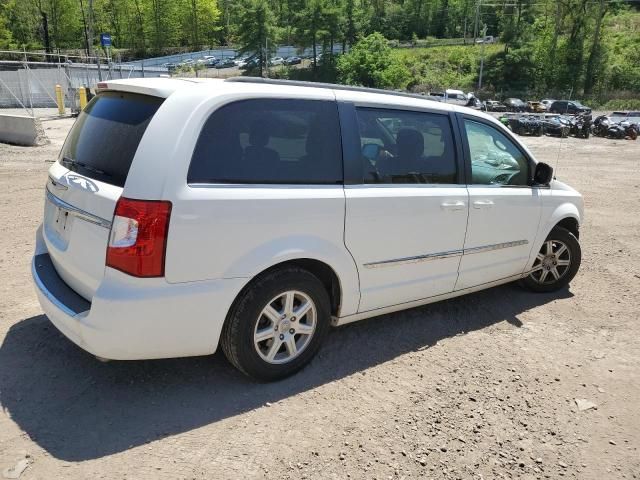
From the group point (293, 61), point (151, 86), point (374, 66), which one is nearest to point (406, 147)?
point (151, 86)

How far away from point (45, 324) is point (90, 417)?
1358 mm

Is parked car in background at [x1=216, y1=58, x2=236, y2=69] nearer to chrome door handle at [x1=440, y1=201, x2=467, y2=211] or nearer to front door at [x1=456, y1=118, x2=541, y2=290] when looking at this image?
front door at [x1=456, y1=118, x2=541, y2=290]

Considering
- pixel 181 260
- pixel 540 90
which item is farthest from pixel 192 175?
pixel 540 90

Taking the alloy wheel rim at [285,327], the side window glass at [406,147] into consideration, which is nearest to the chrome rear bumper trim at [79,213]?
the alloy wheel rim at [285,327]

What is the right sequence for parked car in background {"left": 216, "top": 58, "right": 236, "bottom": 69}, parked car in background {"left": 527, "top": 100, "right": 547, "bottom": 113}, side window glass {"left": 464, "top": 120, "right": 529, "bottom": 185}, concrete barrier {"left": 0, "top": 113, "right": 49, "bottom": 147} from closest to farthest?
side window glass {"left": 464, "top": 120, "right": 529, "bottom": 185}, concrete barrier {"left": 0, "top": 113, "right": 49, "bottom": 147}, parked car in background {"left": 527, "top": 100, "right": 547, "bottom": 113}, parked car in background {"left": 216, "top": 58, "right": 236, "bottom": 69}

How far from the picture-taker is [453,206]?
13.0 feet

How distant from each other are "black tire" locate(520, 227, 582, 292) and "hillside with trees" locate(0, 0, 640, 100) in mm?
66092

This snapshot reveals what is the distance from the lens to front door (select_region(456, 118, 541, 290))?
4.21 m

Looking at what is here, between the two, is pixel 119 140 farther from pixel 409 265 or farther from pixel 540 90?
pixel 540 90

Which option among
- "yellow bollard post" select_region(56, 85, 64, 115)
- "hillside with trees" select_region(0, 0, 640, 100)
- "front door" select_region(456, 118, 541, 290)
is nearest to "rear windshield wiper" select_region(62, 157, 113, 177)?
"front door" select_region(456, 118, 541, 290)

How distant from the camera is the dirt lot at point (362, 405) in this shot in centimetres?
272

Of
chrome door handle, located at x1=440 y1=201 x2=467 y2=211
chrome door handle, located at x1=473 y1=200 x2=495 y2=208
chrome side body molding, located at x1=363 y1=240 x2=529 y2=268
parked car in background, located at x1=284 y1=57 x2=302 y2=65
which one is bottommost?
chrome side body molding, located at x1=363 y1=240 x2=529 y2=268

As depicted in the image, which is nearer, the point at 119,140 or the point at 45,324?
the point at 119,140

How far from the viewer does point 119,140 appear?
304cm
